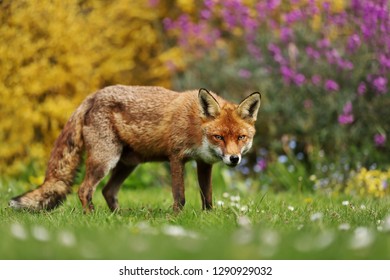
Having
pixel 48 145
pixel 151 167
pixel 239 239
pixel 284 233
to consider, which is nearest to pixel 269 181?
pixel 151 167

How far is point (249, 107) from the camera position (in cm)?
600

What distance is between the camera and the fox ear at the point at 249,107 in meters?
5.95

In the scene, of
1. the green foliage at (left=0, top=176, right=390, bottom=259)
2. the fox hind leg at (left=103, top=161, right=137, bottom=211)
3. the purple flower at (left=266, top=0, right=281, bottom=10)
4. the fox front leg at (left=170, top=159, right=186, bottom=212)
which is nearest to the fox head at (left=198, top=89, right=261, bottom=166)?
the fox front leg at (left=170, top=159, right=186, bottom=212)

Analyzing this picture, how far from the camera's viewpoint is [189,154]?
19.7 ft

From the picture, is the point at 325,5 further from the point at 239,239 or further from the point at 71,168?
the point at 239,239

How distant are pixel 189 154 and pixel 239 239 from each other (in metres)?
2.35

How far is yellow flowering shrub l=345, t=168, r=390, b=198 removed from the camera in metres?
7.97

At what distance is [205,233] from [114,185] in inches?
99.3

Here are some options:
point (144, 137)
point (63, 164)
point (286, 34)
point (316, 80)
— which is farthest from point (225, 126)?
point (286, 34)

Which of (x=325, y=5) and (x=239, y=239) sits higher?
(x=325, y=5)

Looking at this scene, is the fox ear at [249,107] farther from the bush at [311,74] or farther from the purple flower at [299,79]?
the purple flower at [299,79]

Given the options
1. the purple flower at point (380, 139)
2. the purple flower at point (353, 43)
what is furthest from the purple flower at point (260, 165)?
the purple flower at point (353, 43)

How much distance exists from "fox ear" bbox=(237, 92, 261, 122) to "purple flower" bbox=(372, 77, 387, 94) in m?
3.44

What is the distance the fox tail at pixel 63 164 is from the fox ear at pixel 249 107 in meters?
1.61
